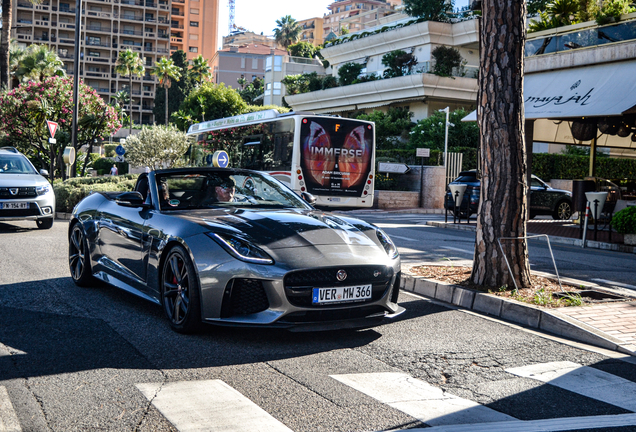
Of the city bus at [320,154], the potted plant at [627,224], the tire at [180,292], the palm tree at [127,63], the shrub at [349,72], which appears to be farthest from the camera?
the palm tree at [127,63]

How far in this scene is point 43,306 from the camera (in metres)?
6.21

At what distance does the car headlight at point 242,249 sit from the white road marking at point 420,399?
109 cm

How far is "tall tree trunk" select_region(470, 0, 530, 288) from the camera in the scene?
7277 mm

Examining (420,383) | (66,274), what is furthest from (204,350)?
(66,274)

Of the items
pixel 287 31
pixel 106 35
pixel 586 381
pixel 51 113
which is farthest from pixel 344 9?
pixel 586 381

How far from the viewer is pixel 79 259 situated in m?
7.36

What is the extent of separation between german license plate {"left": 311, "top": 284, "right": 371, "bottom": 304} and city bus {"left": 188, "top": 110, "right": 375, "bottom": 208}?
15.1 meters

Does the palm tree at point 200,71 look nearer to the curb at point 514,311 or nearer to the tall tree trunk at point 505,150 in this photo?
the curb at point 514,311

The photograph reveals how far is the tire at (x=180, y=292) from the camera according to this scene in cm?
507

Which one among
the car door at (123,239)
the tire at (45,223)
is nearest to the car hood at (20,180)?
the tire at (45,223)

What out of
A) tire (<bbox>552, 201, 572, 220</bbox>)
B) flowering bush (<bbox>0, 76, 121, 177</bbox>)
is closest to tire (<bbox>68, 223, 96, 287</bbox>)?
tire (<bbox>552, 201, 572, 220</bbox>)

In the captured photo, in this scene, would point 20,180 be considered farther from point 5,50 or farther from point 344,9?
point 344,9

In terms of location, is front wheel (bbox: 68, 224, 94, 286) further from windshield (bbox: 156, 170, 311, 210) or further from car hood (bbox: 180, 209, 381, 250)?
car hood (bbox: 180, 209, 381, 250)

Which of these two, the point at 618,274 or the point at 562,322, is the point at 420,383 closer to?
the point at 562,322
